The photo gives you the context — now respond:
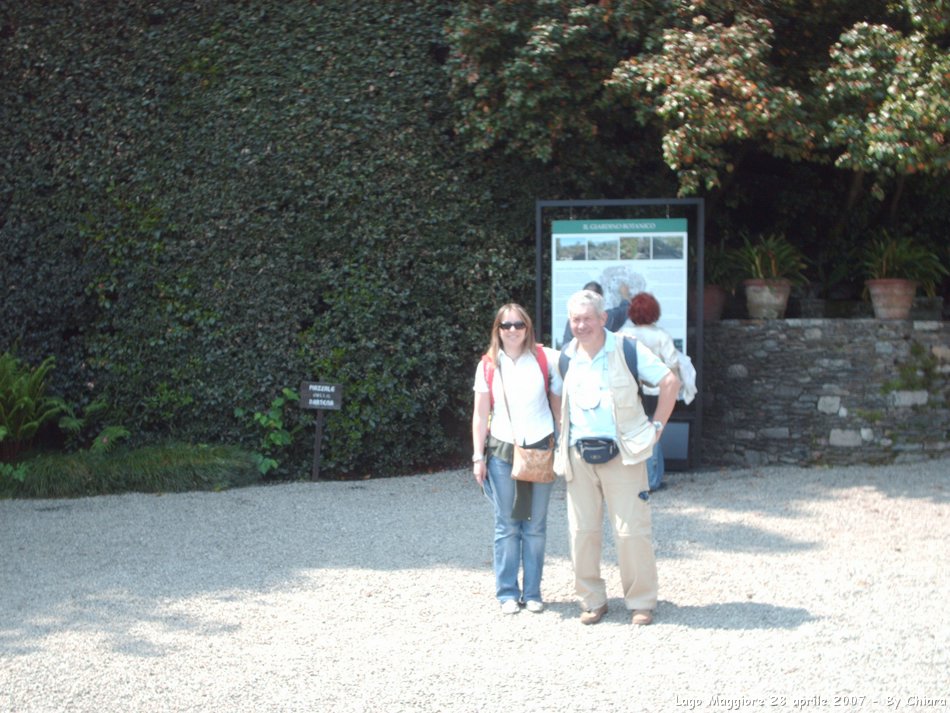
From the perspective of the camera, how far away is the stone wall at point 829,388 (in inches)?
398

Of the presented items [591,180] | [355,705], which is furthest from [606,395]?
[591,180]

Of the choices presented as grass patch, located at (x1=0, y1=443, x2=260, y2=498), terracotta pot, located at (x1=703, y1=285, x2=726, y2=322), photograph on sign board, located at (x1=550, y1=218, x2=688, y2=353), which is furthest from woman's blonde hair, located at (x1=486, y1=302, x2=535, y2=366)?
terracotta pot, located at (x1=703, y1=285, x2=726, y2=322)

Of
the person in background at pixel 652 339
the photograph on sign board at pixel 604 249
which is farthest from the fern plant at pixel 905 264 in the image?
the person in background at pixel 652 339

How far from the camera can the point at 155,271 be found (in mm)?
10711

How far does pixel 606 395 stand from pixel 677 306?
4329 millimetres

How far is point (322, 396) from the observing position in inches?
396

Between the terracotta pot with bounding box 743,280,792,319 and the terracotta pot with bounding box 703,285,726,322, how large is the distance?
0.35 m

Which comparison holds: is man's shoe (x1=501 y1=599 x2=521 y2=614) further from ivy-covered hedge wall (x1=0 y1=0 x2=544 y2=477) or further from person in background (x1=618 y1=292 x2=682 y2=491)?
ivy-covered hedge wall (x1=0 y1=0 x2=544 y2=477)

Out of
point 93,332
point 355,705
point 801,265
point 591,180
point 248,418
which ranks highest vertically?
point 591,180

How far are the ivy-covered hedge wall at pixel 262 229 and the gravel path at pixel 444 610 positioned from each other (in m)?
1.71

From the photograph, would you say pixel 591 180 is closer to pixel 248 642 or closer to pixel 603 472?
pixel 603 472

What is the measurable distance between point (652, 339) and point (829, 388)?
2.41 m

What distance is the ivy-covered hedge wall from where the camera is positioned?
10.5 meters

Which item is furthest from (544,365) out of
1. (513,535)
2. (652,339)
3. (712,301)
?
(712,301)
